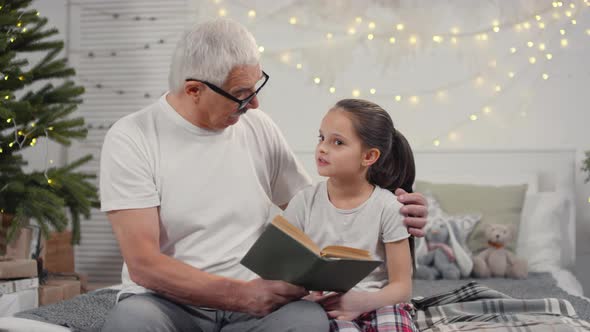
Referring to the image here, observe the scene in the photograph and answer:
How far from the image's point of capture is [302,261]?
1262 mm

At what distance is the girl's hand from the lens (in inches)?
58.2

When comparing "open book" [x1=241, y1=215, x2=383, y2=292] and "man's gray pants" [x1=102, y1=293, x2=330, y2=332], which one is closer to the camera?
"open book" [x1=241, y1=215, x2=383, y2=292]

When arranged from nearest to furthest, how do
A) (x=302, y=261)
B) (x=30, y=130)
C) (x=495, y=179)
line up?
(x=302, y=261)
(x=30, y=130)
(x=495, y=179)

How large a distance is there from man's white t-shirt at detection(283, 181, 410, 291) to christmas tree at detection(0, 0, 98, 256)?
1341mm

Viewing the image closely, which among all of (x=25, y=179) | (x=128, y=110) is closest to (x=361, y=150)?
(x=25, y=179)

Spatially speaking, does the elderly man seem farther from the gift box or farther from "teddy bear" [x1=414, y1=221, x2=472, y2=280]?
"teddy bear" [x1=414, y1=221, x2=472, y2=280]

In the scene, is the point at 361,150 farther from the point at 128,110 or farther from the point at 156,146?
the point at 128,110

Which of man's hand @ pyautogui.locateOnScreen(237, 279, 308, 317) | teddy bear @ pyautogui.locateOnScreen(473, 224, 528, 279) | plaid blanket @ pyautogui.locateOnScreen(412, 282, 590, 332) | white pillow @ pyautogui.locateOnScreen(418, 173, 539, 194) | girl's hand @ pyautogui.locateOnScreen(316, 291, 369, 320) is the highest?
white pillow @ pyautogui.locateOnScreen(418, 173, 539, 194)

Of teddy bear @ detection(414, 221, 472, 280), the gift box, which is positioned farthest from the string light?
the gift box

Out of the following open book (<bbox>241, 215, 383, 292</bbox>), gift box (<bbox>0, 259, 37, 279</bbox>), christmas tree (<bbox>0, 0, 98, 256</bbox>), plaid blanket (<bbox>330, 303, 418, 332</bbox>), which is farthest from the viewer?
christmas tree (<bbox>0, 0, 98, 256</bbox>)

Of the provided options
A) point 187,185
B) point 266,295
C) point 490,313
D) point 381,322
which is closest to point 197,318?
point 266,295

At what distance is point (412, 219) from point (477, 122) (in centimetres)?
204

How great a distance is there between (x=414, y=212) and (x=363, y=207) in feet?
0.41

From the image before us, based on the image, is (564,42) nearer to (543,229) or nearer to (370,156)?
(543,229)
